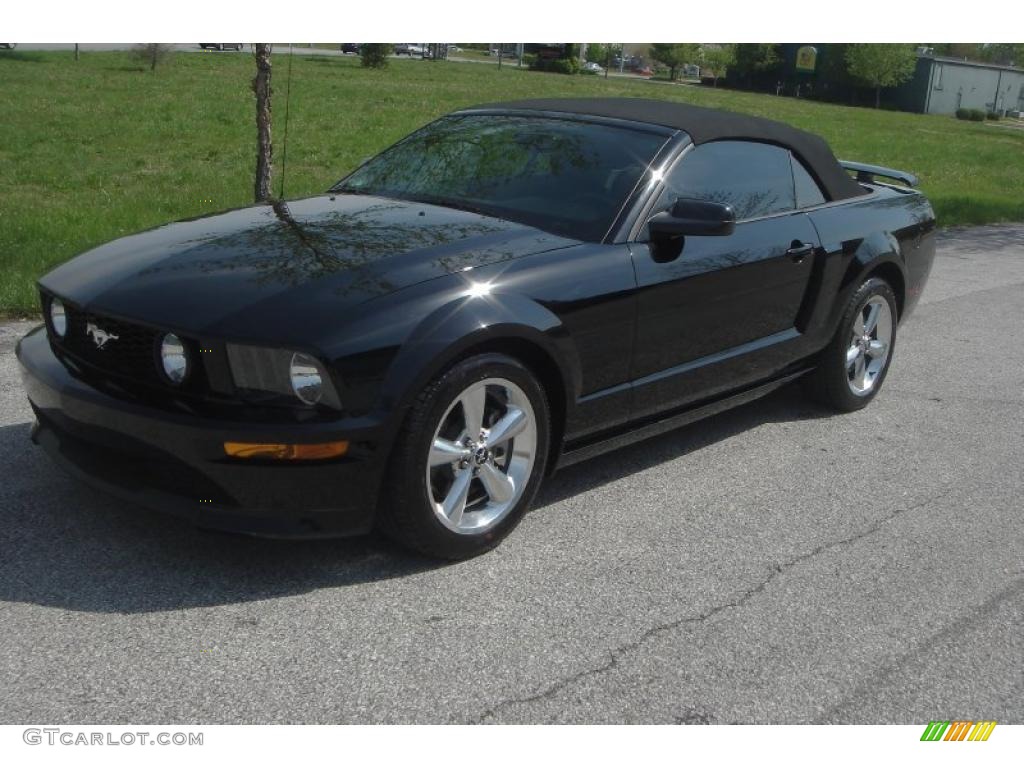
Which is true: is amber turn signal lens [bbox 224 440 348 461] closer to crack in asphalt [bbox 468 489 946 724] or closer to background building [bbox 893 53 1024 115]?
crack in asphalt [bbox 468 489 946 724]

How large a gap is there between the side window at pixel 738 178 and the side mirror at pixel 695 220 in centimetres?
16

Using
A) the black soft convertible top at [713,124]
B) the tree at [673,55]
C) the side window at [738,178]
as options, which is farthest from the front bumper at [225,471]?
the tree at [673,55]

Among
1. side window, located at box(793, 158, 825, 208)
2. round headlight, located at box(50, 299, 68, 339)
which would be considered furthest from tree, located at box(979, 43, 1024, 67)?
round headlight, located at box(50, 299, 68, 339)

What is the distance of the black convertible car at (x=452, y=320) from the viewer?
324 centimetres

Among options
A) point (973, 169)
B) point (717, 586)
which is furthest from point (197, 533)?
point (973, 169)

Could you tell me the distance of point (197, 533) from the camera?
12.0ft

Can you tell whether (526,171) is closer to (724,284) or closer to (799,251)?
(724,284)

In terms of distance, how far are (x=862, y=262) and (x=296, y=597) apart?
3.28 m

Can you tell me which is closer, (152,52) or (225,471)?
(225,471)

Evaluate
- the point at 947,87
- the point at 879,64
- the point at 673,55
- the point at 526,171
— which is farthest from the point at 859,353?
the point at 673,55

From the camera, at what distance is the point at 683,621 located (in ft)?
11.1

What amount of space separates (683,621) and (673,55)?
3332 inches

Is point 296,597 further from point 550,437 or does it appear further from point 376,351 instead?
point 550,437

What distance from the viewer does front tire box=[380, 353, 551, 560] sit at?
11.2 ft
